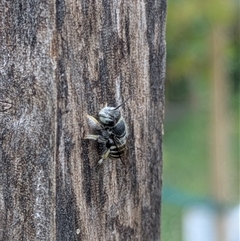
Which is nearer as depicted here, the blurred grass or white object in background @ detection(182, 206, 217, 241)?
white object in background @ detection(182, 206, 217, 241)

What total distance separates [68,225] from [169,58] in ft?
17.7

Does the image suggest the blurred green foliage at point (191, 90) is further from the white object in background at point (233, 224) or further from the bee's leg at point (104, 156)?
the bee's leg at point (104, 156)

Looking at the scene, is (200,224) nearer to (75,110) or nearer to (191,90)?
(75,110)

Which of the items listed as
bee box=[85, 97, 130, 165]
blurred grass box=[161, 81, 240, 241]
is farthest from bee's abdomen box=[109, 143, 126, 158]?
blurred grass box=[161, 81, 240, 241]

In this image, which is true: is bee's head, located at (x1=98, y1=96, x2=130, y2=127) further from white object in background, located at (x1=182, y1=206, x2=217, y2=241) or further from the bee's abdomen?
white object in background, located at (x1=182, y1=206, x2=217, y2=241)

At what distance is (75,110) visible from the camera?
1.29m

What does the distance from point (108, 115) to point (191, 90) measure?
8.97 m

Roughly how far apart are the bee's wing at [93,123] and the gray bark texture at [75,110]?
1 centimetres

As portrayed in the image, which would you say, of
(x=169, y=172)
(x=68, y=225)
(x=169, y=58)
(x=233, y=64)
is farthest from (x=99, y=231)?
(x=233, y=64)

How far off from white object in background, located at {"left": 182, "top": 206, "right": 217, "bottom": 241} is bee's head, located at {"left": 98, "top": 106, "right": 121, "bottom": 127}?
411cm

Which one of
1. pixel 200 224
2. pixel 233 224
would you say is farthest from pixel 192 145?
pixel 233 224

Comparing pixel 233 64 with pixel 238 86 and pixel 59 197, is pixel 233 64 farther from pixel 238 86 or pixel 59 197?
pixel 59 197

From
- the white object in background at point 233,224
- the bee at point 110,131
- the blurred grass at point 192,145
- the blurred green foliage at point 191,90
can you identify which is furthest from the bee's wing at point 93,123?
the blurred grass at point 192,145

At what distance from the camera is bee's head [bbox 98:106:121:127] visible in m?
1.37
